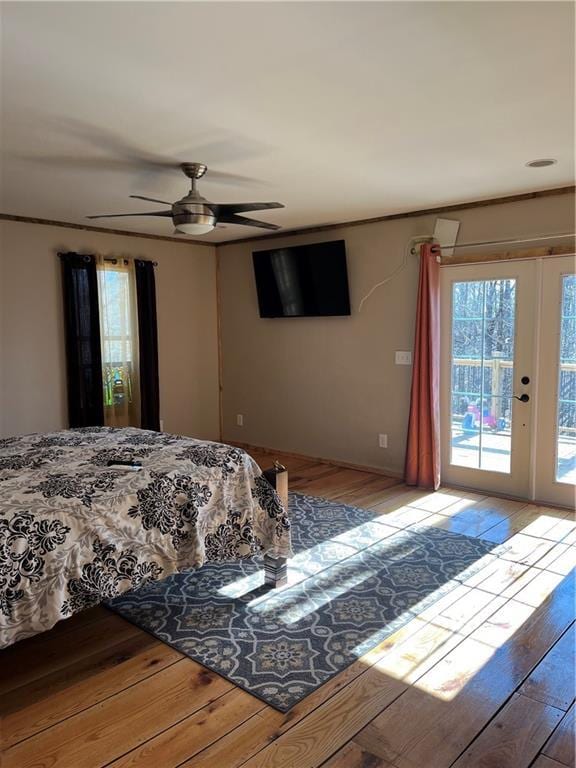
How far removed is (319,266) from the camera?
5.61 m

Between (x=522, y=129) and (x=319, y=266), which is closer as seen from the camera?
(x=522, y=129)

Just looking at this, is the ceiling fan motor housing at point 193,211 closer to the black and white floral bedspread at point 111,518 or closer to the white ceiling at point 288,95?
the white ceiling at point 288,95

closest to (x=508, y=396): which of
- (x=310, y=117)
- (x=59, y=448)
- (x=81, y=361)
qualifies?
(x=310, y=117)

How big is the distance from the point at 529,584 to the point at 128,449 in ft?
7.74

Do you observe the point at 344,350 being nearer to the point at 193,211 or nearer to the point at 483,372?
the point at 483,372

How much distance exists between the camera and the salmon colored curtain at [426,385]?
15.7 ft

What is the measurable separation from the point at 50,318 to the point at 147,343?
994mm

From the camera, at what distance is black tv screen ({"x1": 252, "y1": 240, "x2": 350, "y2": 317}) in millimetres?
5492

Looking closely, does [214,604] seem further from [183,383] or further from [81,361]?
[183,383]

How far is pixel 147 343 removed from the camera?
5.91 metres

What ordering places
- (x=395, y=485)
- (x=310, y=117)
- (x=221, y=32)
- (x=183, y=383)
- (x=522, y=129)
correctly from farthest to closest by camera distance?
1. (x=183, y=383)
2. (x=395, y=485)
3. (x=522, y=129)
4. (x=310, y=117)
5. (x=221, y=32)

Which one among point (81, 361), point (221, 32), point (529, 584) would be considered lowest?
point (529, 584)

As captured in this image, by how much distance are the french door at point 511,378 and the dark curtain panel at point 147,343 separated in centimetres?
295

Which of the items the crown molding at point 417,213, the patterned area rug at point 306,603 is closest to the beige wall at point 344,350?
the crown molding at point 417,213
